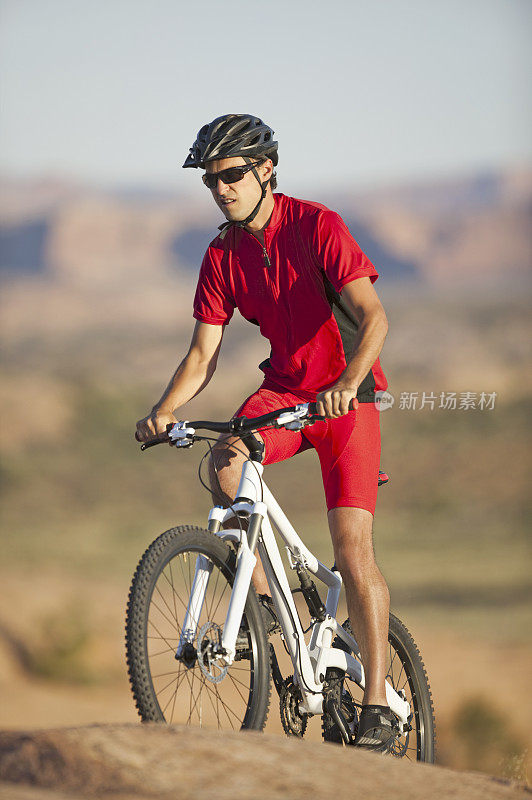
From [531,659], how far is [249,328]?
3760 cm

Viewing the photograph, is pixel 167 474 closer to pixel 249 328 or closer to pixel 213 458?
pixel 249 328

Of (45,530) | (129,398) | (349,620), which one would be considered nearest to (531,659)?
(45,530)

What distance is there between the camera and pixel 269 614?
4.46 metres

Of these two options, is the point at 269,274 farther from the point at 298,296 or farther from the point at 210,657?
the point at 210,657

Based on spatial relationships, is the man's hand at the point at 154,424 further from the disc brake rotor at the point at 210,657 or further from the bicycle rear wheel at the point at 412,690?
the bicycle rear wheel at the point at 412,690

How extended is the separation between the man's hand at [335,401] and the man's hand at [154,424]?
721 millimetres

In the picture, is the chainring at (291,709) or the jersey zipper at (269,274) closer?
the chainring at (291,709)

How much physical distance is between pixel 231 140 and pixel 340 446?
4.49 feet

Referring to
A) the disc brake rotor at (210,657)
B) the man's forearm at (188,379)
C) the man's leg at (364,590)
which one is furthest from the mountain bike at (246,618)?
the man's forearm at (188,379)

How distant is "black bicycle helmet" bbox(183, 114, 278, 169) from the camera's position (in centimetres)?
456

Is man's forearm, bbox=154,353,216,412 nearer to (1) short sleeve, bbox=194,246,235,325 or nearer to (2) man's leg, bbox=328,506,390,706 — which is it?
(1) short sleeve, bbox=194,246,235,325

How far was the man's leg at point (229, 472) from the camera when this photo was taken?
4434 mm

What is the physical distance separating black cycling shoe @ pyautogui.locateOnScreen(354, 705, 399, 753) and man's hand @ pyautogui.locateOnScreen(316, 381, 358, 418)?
1.38 metres

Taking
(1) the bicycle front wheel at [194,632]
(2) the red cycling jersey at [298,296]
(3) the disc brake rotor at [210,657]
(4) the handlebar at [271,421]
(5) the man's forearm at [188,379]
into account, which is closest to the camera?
(1) the bicycle front wheel at [194,632]
